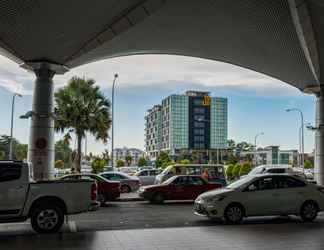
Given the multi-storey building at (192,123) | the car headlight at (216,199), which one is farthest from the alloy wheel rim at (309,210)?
the multi-storey building at (192,123)

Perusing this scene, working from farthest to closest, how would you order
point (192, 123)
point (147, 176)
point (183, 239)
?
point (192, 123)
point (147, 176)
point (183, 239)

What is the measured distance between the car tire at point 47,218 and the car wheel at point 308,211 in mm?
7476

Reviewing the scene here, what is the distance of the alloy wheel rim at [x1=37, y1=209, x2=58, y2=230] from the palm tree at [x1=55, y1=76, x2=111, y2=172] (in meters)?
19.7

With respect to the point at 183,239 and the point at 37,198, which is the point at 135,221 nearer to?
the point at 37,198

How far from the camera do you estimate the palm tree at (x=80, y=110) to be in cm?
3080

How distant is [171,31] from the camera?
2225 cm

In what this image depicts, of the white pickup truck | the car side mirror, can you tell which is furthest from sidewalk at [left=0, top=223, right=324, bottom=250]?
the car side mirror

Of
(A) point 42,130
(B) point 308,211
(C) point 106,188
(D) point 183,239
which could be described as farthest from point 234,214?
(A) point 42,130

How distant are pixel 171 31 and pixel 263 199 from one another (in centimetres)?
1176

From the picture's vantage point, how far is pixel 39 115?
20.8 meters

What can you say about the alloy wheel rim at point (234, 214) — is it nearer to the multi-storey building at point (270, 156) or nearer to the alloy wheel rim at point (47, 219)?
the alloy wheel rim at point (47, 219)

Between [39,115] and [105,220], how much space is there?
8904 millimetres

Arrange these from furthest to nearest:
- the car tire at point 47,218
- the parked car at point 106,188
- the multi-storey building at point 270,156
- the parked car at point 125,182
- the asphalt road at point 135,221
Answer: the multi-storey building at point 270,156 < the parked car at point 125,182 < the parked car at point 106,188 < the asphalt road at point 135,221 < the car tire at point 47,218

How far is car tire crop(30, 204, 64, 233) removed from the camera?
11.1 meters
